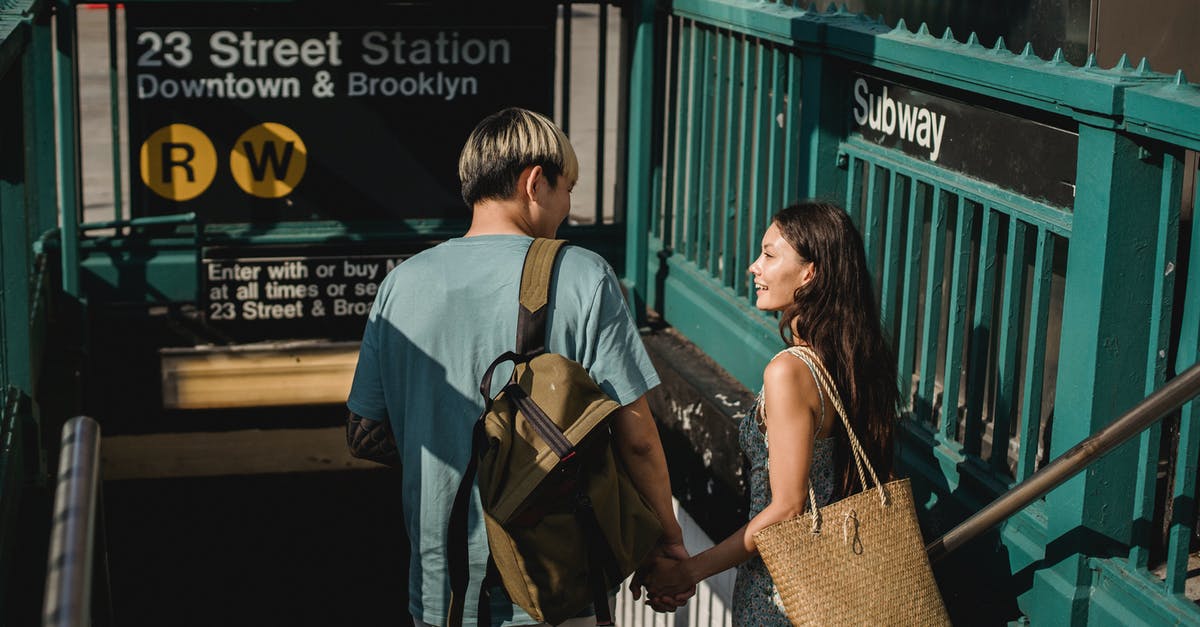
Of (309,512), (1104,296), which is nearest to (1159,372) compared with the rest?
(1104,296)

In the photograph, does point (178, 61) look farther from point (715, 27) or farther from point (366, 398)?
point (366, 398)

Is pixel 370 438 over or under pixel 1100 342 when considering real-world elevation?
under

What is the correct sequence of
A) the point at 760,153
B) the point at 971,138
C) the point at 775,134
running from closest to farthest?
1. the point at 971,138
2. the point at 775,134
3. the point at 760,153

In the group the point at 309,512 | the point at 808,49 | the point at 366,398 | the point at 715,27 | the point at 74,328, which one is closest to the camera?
the point at 366,398


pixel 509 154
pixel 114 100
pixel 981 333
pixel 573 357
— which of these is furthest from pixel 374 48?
pixel 573 357

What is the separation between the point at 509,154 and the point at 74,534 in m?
1.27

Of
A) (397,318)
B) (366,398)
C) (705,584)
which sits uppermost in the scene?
(397,318)

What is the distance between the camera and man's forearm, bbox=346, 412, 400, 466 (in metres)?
3.18

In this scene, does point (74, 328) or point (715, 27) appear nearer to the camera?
point (715, 27)

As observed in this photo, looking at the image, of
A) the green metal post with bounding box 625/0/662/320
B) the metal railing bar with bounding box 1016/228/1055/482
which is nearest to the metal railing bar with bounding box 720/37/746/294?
the green metal post with bounding box 625/0/662/320

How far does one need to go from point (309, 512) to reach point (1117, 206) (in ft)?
14.8

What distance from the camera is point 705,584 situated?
15.2ft

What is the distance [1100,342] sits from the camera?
302cm

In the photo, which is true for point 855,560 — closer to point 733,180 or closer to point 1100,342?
point 1100,342
